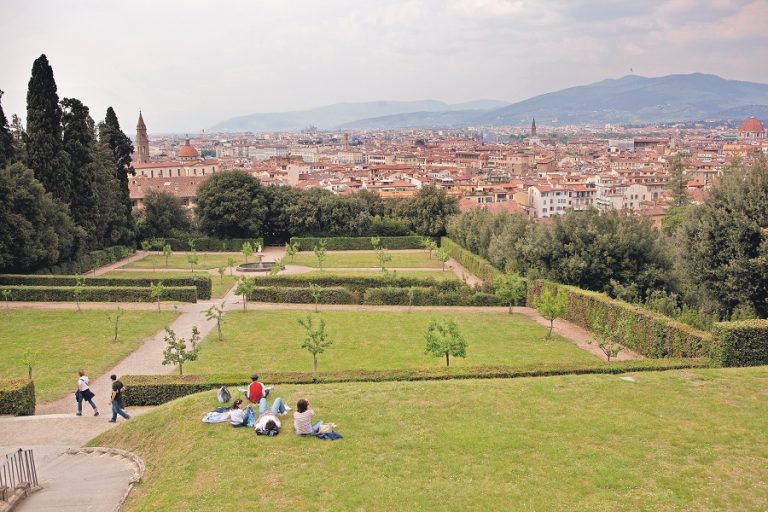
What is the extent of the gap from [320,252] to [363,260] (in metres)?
7.43

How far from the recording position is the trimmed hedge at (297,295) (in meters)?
40.7

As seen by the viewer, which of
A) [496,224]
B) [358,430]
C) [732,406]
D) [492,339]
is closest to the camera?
[358,430]

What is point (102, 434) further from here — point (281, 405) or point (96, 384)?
point (96, 384)

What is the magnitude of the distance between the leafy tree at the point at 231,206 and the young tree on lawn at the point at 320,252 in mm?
7081

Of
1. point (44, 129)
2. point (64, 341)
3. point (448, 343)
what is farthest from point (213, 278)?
point (448, 343)

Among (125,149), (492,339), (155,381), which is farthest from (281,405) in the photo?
(125,149)

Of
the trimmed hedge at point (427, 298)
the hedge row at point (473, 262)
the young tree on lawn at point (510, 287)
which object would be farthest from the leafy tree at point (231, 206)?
the young tree on lawn at point (510, 287)

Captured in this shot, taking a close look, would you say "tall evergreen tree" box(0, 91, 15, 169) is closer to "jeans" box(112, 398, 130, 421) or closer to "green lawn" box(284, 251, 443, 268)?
"green lawn" box(284, 251, 443, 268)

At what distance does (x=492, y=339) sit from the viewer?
31.5 m

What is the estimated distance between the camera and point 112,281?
141ft

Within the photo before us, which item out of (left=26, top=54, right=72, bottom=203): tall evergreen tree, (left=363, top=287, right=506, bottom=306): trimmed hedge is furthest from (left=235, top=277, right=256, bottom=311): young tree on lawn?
(left=26, top=54, right=72, bottom=203): tall evergreen tree

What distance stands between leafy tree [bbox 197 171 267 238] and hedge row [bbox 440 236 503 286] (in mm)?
19466

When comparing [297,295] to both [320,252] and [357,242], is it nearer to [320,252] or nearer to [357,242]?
[320,252]

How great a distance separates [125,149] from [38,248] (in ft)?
70.6
